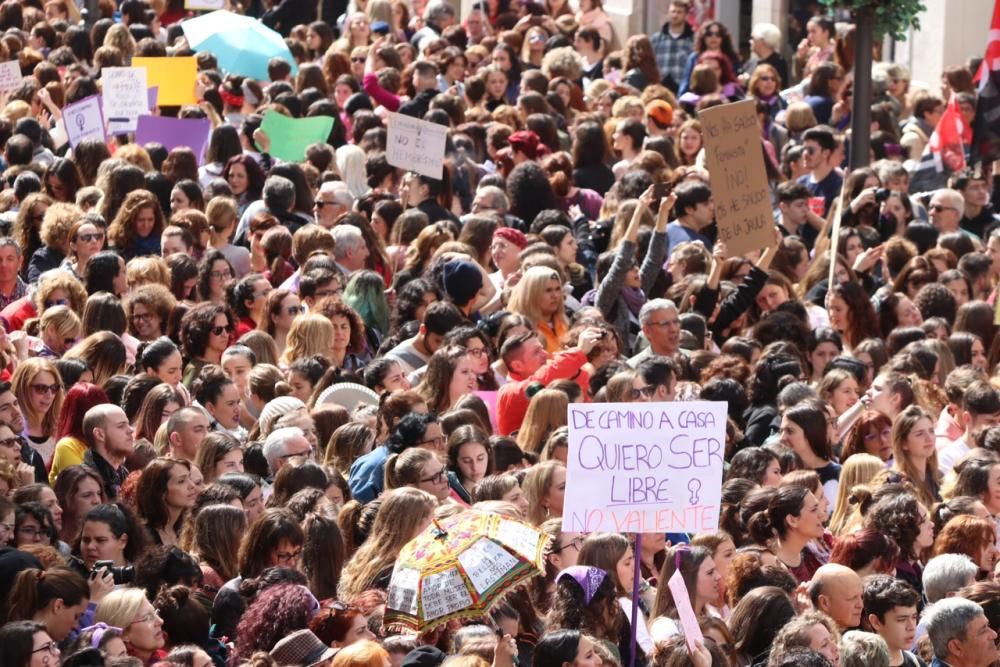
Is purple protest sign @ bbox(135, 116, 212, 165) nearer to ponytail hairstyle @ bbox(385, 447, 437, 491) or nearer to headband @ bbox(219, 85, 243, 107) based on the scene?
headband @ bbox(219, 85, 243, 107)

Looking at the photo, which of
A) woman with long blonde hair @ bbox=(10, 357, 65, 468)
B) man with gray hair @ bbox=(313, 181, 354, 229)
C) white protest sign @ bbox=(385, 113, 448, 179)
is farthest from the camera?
white protest sign @ bbox=(385, 113, 448, 179)

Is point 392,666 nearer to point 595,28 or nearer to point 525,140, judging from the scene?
point 525,140

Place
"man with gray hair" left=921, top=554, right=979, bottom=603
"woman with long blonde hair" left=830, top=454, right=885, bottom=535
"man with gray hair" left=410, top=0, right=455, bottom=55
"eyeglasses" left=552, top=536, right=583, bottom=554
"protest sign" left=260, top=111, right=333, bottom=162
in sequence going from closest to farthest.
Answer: "eyeglasses" left=552, top=536, right=583, bottom=554 → "man with gray hair" left=921, top=554, right=979, bottom=603 → "woman with long blonde hair" left=830, top=454, right=885, bottom=535 → "protest sign" left=260, top=111, right=333, bottom=162 → "man with gray hair" left=410, top=0, right=455, bottom=55

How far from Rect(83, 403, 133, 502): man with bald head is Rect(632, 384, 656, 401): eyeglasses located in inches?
96.6

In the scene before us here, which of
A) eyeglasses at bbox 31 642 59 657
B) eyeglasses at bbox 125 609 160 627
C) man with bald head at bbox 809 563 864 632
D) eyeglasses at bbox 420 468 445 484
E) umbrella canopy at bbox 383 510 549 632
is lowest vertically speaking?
man with bald head at bbox 809 563 864 632

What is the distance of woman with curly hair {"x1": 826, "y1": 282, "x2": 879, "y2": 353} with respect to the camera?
13602 mm

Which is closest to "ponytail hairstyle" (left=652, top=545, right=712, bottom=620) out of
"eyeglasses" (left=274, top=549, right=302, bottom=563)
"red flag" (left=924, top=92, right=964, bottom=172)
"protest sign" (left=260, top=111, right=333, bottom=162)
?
"eyeglasses" (left=274, top=549, right=302, bottom=563)

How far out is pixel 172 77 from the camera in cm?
1792

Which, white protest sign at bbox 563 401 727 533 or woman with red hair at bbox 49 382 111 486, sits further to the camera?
woman with red hair at bbox 49 382 111 486

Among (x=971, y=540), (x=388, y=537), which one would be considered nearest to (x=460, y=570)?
(x=388, y=537)

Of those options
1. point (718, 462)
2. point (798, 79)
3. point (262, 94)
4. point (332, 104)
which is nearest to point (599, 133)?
point (332, 104)

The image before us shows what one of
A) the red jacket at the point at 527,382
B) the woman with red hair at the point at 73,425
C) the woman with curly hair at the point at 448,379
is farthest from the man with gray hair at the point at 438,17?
the woman with red hair at the point at 73,425

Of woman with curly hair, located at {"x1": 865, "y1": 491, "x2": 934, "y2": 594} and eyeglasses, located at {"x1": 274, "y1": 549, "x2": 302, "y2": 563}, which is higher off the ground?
eyeglasses, located at {"x1": 274, "y1": 549, "x2": 302, "y2": 563}

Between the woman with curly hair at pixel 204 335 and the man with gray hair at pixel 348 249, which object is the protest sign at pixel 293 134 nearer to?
the man with gray hair at pixel 348 249
